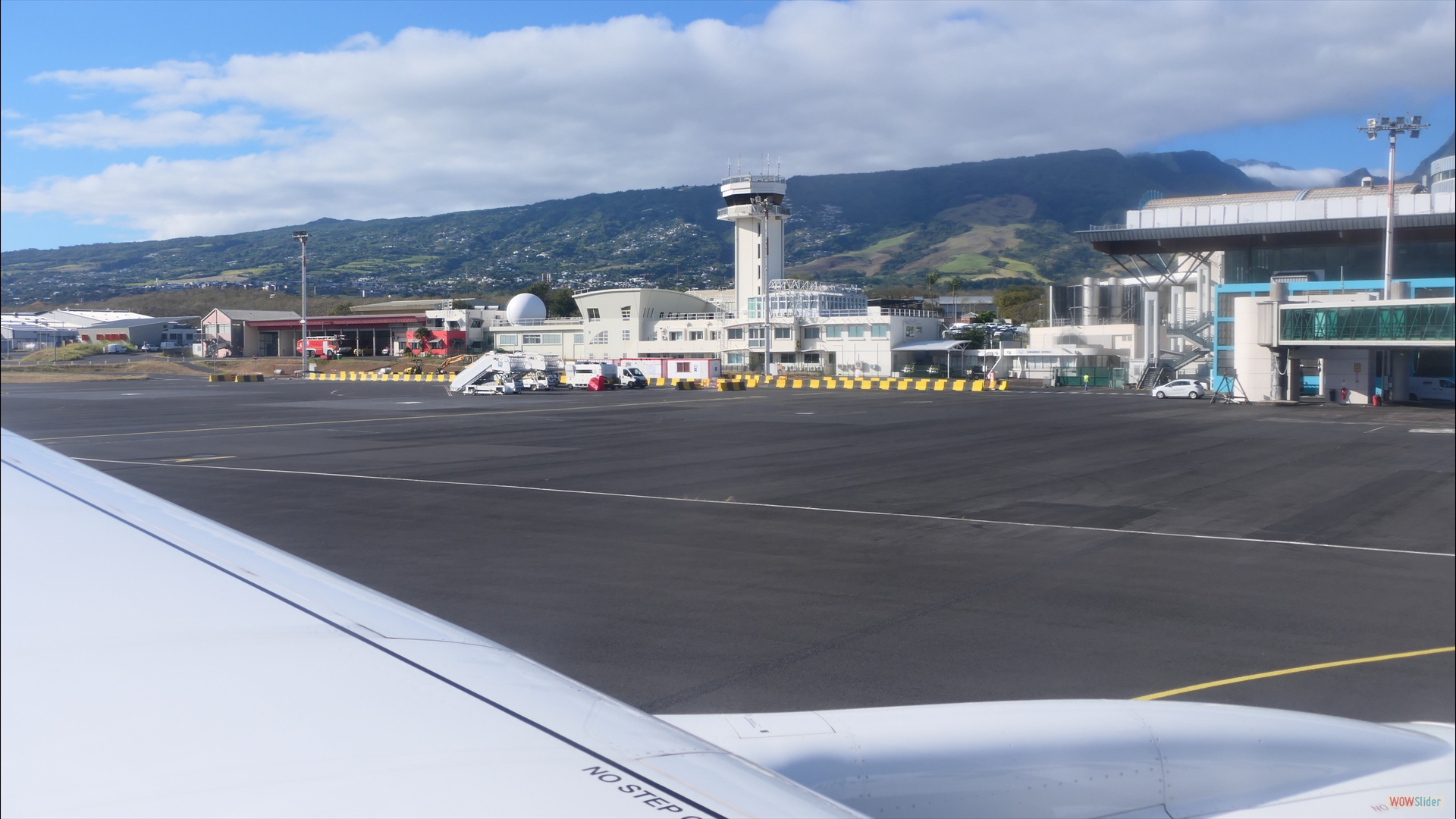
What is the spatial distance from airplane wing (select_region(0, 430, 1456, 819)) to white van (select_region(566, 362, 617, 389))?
48.8m

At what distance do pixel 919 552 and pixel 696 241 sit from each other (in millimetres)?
5248

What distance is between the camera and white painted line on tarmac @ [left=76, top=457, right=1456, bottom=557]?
8461 mm

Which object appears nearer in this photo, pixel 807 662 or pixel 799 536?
pixel 807 662

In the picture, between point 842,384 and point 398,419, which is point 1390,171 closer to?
point 398,419

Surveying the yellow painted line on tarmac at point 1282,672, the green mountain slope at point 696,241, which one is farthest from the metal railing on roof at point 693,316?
the yellow painted line on tarmac at point 1282,672

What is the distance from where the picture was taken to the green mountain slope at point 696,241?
5258 millimetres

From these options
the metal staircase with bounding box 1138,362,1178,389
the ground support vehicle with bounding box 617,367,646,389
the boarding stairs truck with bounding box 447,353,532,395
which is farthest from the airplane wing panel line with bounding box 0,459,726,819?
the ground support vehicle with bounding box 617,367,646,389

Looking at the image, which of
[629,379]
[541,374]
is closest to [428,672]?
[629,379]

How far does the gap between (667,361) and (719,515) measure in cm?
4277

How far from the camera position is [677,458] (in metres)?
17.9

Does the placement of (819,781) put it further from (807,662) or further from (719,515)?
(719,515)

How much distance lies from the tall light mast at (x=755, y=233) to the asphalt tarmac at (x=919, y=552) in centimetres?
1780

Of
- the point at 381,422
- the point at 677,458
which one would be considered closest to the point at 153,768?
the point at 677,458

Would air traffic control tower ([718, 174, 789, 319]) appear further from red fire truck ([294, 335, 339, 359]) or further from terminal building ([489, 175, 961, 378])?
red fire truck ([294, 335, 339, 359])
